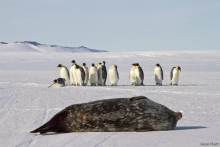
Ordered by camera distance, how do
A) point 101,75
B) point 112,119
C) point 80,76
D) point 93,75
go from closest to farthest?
point 112,119 < point 80,76 < point 93,75 < point 101,75

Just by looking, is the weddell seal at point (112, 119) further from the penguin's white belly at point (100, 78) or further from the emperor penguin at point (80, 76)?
the penguin's white belly at point (100, 78)

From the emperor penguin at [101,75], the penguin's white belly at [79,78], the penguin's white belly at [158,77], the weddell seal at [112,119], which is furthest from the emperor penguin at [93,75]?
the weddell seal at [112,119]

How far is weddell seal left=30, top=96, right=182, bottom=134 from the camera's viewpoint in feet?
16.3

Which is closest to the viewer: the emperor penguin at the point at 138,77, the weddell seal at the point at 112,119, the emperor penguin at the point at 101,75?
the weddell seal at the point at 112,119

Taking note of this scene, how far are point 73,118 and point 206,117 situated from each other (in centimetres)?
271

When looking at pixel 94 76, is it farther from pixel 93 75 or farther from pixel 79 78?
pixel 79 78

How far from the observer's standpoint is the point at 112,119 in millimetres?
4973

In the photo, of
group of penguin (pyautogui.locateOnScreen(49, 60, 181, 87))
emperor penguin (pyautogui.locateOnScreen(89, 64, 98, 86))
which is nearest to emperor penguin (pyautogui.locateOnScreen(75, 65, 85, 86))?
group of penguin (pyautogui.locateOnScreen(49, 60, 181, 87))

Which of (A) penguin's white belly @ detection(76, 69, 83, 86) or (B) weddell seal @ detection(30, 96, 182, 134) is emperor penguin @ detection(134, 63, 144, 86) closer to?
(A) penguin's white belly @ detection(76, 69, 83, 86)

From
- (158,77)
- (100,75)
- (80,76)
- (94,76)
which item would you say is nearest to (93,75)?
(94,76)

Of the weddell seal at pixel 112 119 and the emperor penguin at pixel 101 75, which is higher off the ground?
the weddell seal at pixel 112 119

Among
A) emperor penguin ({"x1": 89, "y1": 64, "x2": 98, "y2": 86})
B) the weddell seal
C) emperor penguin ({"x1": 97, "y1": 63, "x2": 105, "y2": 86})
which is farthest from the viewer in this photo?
emperor penguin ({"x1": 97, "y1": 63, "x2": 105, "y2": 86})

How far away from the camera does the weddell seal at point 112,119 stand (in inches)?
195

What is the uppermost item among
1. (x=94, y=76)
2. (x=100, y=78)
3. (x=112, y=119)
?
(x=112, y=119)
